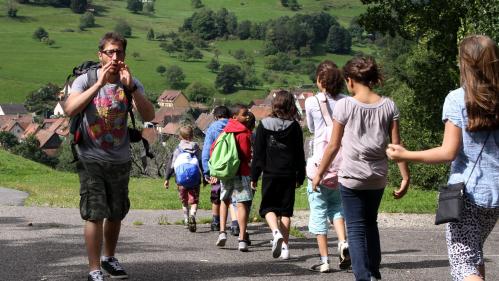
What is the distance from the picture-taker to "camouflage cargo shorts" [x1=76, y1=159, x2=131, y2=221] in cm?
669

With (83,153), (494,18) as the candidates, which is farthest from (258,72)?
(83,153)

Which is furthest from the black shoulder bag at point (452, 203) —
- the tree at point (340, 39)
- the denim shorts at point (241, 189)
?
the tree at point (340, 39)

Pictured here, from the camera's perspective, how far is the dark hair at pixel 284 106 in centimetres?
886

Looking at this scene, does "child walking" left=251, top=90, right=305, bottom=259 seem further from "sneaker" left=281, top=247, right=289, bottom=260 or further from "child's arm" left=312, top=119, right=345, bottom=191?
"child's arm" left=312, top=119, right=345, bottom=191

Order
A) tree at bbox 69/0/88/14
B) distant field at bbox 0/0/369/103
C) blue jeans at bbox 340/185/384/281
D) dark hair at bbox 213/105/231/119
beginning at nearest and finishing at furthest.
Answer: blue jeans at bbox 340/185/384/281
dark hair at bbox 213/105/231/119
distant field at bbox 0/0/369/103
tree at bbox 69/0/88/14

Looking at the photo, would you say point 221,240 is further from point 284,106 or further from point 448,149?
point 448,149

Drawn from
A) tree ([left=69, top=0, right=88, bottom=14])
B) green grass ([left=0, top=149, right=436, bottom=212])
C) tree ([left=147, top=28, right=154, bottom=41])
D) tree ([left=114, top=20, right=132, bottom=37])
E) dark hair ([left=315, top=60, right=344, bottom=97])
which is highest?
dark hair ([left=315, top=60, right=344, bottom=97])

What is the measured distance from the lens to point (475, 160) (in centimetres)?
489

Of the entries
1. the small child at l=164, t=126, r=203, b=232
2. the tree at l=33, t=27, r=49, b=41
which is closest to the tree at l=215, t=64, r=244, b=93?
the tree at l=33, t=27, r=49, b=41

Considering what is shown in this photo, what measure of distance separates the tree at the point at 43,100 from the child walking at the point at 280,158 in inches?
4795

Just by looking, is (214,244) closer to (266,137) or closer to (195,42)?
(266,137)

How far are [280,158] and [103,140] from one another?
2.67 meters

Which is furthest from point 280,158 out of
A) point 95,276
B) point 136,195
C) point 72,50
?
point 72,50

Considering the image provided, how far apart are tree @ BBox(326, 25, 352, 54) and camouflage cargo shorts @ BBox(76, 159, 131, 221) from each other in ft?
531
